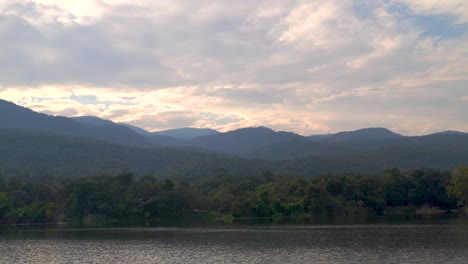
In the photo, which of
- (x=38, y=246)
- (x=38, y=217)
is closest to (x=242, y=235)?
(x=38, y=246)

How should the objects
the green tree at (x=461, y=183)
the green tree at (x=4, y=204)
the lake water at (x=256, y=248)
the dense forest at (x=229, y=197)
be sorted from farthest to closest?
the dense forest at (x=229, y=197)
the green tree at (x=461, y=183)
the green tree at (x=4, y=204)
the lake water at (x=256, y=248)

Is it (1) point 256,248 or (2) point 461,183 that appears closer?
(1) point 256,248

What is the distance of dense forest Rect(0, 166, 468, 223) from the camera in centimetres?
10044

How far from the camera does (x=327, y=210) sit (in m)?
110

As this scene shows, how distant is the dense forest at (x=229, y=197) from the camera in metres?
100

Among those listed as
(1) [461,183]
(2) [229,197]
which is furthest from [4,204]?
(1) [461,183]

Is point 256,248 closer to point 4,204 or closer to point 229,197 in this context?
point 4,204

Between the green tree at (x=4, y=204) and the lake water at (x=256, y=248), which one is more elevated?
the green tree at (x=4, y=204)

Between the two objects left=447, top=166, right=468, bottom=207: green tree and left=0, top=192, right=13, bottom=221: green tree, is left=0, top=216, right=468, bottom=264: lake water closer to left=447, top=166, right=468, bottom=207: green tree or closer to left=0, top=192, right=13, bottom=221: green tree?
left=0, top=192, right=13, bottom=221: green tree

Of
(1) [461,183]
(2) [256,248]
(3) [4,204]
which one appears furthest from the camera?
(1) [461,183]

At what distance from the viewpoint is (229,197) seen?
11419 centimetres

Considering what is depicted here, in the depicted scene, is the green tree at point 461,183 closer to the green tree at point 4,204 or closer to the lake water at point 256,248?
the lake water at point 256,248

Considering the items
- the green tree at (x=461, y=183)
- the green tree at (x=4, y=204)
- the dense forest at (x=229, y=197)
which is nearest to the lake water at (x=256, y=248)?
the green tree at (x=4, y=204)

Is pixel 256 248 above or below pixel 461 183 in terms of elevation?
below
